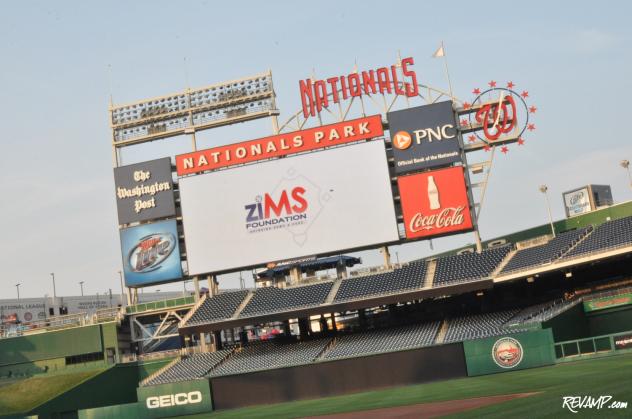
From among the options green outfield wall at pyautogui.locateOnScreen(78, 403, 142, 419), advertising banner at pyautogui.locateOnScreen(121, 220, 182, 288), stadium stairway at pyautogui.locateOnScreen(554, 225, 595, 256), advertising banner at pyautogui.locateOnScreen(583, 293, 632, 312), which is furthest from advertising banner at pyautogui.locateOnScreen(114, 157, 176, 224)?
advertising banner at pyautogui.locateOnScreen(583, 293, 632, 312)

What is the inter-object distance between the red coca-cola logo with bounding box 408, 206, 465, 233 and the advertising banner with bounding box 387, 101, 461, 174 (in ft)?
9.71

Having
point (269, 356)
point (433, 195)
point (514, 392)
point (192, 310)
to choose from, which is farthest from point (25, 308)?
point (514, 392)

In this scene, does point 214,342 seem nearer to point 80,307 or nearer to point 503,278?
point 503,278

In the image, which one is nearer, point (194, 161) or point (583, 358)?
point (583, 358)

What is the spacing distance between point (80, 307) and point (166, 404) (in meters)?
69.3

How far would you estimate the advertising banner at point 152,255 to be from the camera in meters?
53.3

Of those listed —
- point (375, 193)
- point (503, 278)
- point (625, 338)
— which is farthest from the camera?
point (375, 193)

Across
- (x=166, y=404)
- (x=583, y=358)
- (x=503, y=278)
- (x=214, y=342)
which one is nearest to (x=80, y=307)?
(x=214, y=342)

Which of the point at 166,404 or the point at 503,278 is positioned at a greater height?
the point at 503,278

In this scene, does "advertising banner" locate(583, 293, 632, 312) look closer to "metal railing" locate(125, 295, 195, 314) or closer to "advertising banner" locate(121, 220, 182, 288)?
"advertising banner" locate(121, 220, 182, 288)

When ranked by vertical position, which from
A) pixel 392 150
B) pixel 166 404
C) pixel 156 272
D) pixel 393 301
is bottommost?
pixel 166 404

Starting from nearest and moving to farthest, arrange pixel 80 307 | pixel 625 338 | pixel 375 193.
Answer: pixel 625 338 < pixel 375 193 < pixel 80 307

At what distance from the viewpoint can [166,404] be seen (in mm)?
44969

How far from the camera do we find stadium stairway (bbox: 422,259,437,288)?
154 feet
